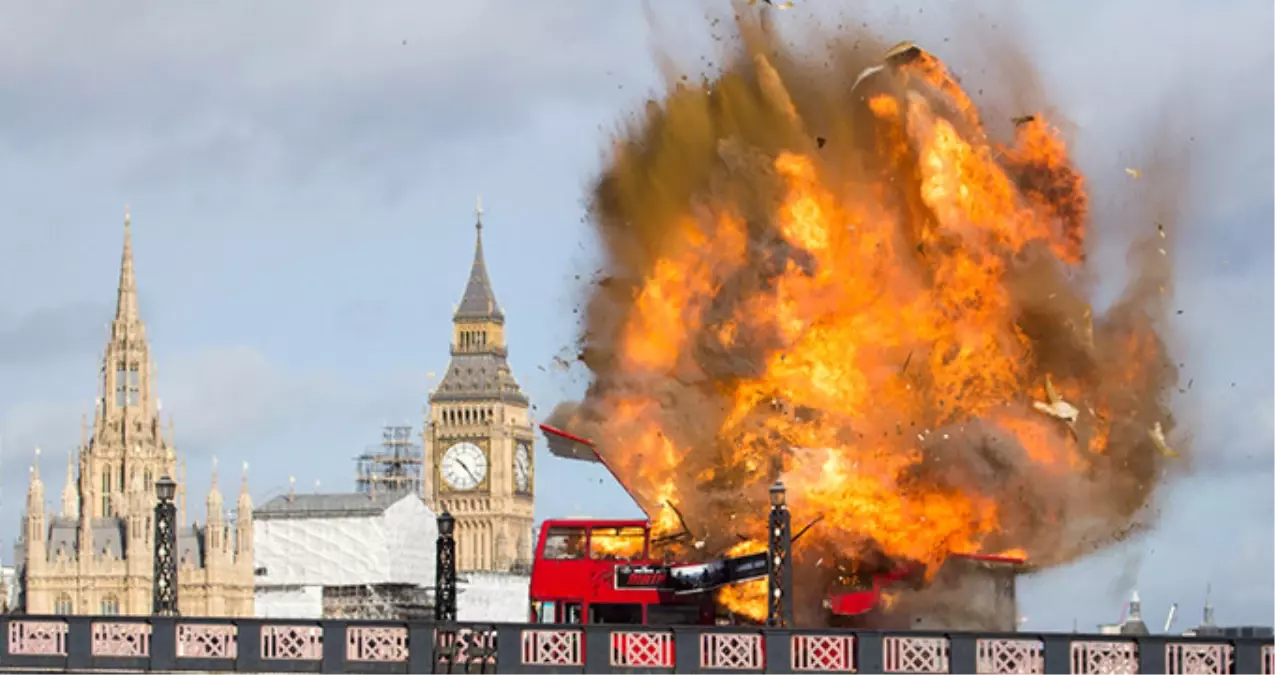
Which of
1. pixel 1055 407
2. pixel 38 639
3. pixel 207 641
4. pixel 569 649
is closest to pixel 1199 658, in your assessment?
pixel 1055 407

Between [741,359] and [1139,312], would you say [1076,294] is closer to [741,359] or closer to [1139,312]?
[1139,312]

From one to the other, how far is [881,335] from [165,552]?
48.0 feet

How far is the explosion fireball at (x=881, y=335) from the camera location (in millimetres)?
46531

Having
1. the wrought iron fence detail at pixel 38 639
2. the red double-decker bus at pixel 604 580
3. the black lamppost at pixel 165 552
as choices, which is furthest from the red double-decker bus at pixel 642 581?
the wrought iron fence detail at pixel 38 639

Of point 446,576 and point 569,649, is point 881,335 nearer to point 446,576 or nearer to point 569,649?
point 569,649

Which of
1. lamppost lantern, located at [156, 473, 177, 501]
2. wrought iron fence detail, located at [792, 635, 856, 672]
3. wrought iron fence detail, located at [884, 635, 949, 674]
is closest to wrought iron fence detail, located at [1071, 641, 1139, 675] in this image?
wrought iron fence detail, located at [884, 635, 949, 674]

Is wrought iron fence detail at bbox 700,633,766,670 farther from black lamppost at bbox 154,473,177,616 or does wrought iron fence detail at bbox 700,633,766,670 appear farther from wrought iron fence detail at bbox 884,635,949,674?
black lamppost at bbox 154,473,177,616

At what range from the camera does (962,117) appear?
47281mm

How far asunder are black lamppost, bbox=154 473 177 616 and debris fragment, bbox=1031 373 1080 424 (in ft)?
56.1

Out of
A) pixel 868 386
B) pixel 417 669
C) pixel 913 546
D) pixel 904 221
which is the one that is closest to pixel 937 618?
pixel 913 546

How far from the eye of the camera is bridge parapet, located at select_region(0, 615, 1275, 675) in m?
39.8

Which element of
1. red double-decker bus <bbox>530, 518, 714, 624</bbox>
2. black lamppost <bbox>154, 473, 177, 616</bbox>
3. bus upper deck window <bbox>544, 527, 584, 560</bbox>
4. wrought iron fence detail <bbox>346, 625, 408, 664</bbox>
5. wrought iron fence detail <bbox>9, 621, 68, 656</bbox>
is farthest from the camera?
bus upper deck window <bbox>544, 527, 584, 560</bbox>

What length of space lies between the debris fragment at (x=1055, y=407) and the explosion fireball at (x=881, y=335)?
0.15 feet

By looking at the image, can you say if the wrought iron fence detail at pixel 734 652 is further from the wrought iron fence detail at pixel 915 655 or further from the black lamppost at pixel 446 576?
the black lamppost at pixel 446 576
